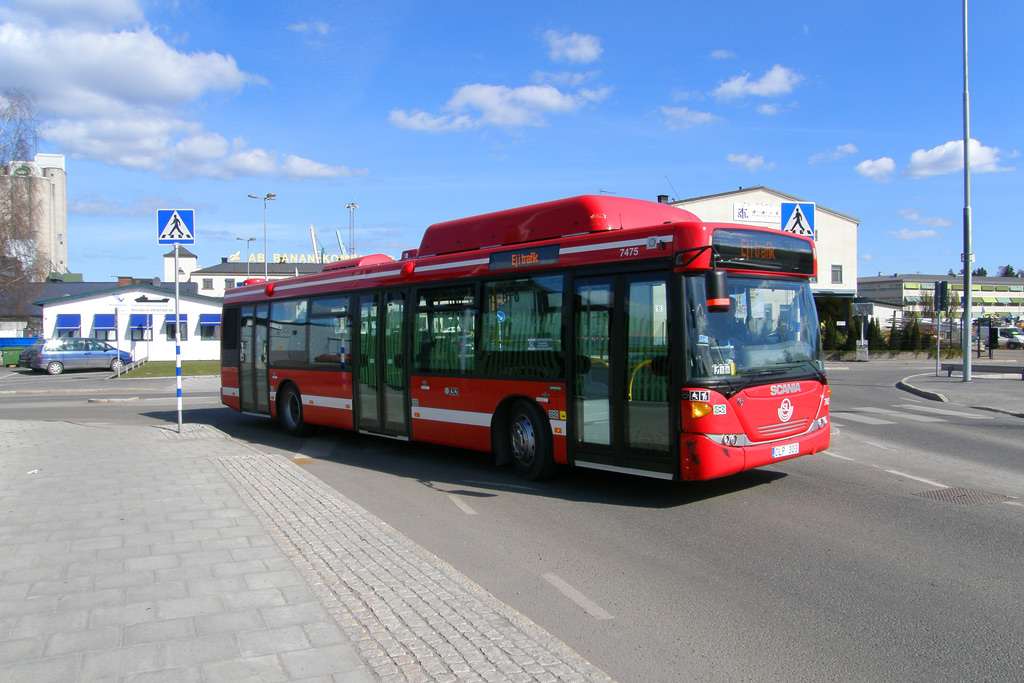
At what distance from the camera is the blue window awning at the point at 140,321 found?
48625mm

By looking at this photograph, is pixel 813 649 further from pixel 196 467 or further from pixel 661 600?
pixel 196 467

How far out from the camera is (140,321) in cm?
4900

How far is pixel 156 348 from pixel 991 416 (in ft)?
159

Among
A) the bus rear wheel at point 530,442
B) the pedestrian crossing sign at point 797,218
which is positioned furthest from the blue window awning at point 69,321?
the pedestrian crossing sign at point 797,218

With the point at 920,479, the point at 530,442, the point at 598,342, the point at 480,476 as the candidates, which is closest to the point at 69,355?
the point at 480,476

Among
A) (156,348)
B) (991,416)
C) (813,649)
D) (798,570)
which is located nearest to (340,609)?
(813,649)

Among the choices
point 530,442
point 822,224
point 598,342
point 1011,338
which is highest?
point 822,224

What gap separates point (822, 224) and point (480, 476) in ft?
205

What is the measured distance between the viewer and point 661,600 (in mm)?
5035

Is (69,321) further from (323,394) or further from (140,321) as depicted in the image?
(323,394)

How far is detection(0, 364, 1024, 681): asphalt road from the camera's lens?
4.17m

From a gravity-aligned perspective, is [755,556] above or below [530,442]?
below

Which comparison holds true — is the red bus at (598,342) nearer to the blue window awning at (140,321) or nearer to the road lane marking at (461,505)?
the road lane marking at (461,505)

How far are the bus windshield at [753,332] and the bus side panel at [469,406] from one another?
6.11 ft
